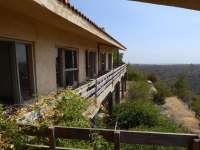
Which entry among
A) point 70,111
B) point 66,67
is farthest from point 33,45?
point 66,67

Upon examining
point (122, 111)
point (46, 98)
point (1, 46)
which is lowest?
point (122, 111)

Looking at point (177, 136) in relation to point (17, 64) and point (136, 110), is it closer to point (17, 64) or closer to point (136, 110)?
point (17, 64)

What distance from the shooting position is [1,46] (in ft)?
19.6

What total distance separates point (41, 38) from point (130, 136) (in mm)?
4093

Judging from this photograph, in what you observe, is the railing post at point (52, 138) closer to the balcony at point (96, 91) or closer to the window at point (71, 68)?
the balcony at point (96, 91)

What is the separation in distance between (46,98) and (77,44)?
627 cm

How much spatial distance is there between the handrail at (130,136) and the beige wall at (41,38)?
2221mm

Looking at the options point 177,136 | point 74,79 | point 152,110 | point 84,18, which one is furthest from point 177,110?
point 177,136

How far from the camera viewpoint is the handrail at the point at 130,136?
334 centimetres

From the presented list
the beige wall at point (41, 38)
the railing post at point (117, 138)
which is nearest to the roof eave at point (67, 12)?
the beige wall at point (41, 38)

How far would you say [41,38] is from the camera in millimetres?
6680

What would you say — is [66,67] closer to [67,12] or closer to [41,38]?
[41,38]

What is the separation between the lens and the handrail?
3.34m

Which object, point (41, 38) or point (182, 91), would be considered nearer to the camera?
point (41, 38)
